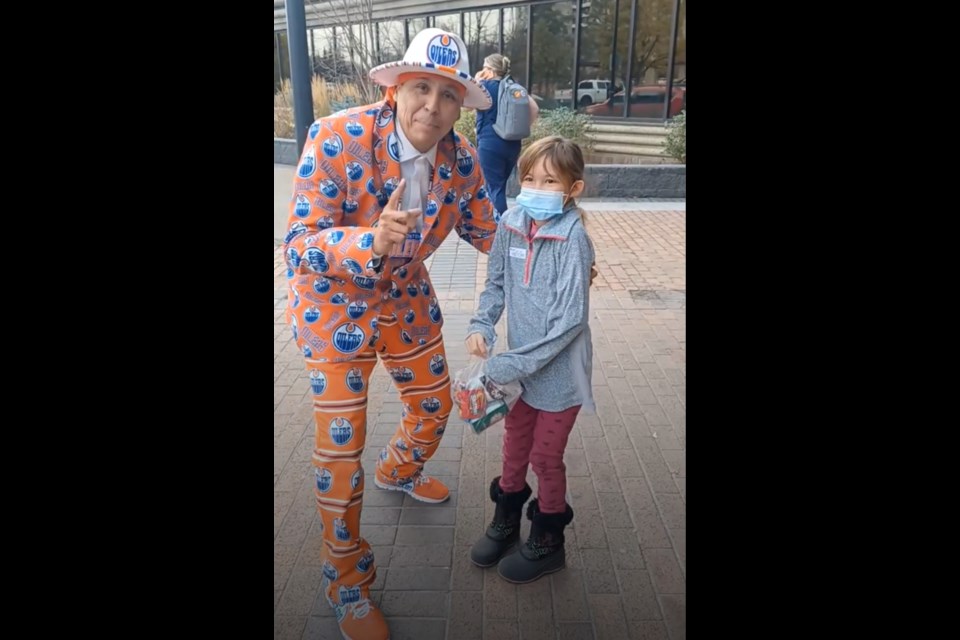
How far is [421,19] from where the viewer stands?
617 inches

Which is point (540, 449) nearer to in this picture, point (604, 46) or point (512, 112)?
point (512, 112)

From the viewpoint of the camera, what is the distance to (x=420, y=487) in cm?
317

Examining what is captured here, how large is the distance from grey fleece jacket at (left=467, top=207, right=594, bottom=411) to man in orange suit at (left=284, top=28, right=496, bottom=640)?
297mm

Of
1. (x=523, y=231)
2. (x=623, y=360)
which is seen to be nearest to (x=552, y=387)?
(x=523, y=231)

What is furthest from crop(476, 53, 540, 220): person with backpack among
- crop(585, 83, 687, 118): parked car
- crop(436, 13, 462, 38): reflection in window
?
crop(436, 13, 462, 38): reflection in window

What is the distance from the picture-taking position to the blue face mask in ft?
7.70

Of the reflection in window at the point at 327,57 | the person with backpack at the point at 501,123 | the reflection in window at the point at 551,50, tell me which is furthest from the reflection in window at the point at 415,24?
the person with backpack at the point at 501,123

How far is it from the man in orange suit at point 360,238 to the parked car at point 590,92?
40.6ft

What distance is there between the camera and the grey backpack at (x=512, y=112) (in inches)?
267

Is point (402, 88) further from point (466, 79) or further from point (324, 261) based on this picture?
point (324, 261)

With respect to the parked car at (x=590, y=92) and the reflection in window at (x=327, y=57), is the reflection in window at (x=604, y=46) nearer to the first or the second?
the parked car at (x=590, y=92)

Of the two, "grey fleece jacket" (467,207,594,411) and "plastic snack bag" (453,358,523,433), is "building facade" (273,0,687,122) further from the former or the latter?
"plastic snack bag" (453,358,523,433)

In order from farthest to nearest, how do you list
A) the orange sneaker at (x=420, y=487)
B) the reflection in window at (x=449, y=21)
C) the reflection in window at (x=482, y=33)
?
the reflection in window at (x=449, y=21) < the reflection in window at (x=482, y=33) < the orange sneaker at (x=420, y=487)

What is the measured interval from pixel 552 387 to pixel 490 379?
0.23 m
